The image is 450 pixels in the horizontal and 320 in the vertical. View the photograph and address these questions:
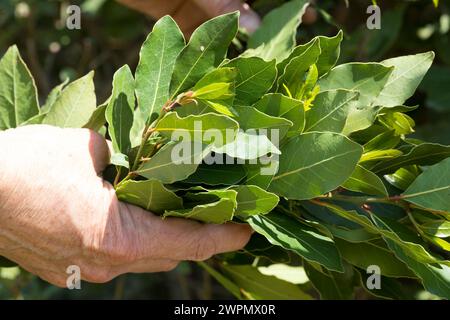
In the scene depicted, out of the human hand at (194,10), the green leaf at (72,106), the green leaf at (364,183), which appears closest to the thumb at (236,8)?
the human hand at (194,10)

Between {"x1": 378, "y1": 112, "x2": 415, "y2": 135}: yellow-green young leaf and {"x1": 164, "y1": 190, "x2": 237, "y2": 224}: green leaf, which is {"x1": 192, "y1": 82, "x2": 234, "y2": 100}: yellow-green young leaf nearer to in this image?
{"x1": 164, "y1": 190, "x2": 237, "y2": 224}: green leaf

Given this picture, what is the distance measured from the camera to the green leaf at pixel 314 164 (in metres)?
0.88

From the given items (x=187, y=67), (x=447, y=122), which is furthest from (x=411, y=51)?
(x=187, y=67)

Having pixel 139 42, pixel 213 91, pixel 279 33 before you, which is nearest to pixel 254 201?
pixel 213 91

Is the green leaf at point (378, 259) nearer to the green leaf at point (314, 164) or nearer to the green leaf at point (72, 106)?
the green leaf at point (314, 164)

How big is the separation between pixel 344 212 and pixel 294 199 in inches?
2.6

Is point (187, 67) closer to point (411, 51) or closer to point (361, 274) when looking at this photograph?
point (361, 274)

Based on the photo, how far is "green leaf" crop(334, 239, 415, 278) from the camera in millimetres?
1001

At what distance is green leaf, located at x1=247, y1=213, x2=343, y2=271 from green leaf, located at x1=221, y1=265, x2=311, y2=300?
0.24 m

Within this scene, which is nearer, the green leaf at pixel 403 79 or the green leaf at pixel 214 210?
the green leaf at pixel 214 210

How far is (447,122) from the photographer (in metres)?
1.67

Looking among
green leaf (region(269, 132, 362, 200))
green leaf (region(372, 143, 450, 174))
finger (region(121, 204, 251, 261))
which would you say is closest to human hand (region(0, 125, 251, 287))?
finger (region(121, 204, 251, 261))

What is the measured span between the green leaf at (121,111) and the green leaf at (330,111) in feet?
0.76

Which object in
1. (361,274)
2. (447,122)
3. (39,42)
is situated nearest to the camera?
(361,274)
